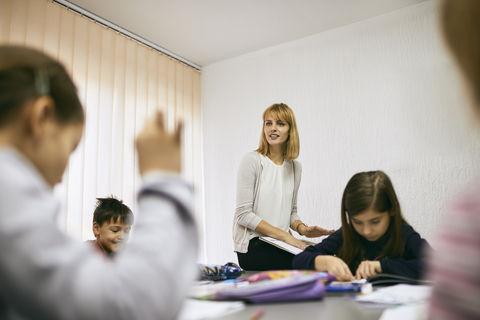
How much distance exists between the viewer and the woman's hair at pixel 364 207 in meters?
1.23

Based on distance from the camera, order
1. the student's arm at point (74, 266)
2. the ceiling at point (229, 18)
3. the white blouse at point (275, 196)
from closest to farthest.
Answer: the student's arm at point (74, 266)
the white blouse at point (275, 196)
the ceiling at point (229, 18)

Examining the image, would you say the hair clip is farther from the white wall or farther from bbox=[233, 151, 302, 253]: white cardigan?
Result: the white wall

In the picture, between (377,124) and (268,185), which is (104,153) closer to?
(268,185)

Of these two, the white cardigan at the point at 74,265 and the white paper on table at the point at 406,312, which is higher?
the white cardigan at the point at 74,265

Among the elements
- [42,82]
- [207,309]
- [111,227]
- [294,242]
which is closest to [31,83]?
[42,82]

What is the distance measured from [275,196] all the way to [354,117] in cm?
134

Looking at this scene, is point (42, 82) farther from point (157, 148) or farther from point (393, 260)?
point (393, 260)

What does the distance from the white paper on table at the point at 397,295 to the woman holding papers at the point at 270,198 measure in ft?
2.73

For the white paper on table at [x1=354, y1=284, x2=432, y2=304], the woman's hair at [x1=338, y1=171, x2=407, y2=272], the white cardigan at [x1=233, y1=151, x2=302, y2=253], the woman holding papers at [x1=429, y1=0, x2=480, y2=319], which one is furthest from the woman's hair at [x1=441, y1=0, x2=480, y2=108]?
the white cardigan at [x1=233, y1=151, x2=302, y2=253]

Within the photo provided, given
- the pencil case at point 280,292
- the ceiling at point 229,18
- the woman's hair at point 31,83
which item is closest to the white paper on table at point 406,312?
the pencil case at point 280,292

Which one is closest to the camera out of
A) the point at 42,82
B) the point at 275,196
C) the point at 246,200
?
the point at 42,82

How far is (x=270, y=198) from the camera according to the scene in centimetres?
190

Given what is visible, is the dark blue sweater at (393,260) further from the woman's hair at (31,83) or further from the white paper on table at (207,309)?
the woman's hair at (31,83)

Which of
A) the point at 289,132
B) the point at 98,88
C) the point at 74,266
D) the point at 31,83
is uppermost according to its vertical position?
the point at 98,88
